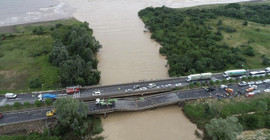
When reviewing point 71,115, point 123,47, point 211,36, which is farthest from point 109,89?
point 211,36

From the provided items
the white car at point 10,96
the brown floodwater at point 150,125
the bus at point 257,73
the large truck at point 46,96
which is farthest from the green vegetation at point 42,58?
the bus at point 257,73

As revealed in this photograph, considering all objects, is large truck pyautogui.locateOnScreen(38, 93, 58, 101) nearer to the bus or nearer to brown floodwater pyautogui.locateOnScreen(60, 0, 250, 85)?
brown floodwater pyautogui.locateOnScreen(60, 0, 250, 85)

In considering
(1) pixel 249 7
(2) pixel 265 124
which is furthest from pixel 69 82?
(1) pixel 249 7

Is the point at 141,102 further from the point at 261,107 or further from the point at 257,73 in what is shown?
the point at 257,73

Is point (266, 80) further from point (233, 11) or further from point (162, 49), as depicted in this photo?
point (233, 11)

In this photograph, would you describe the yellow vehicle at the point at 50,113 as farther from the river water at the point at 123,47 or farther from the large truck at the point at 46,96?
the river water at the point at 123,47

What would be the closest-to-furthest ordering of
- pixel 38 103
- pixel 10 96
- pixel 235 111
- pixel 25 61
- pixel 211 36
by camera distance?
1. pixel 38 103
2. pixel 235 111
3. pixel 10 96
4. pixel 25 61
5. pixel 211 36
